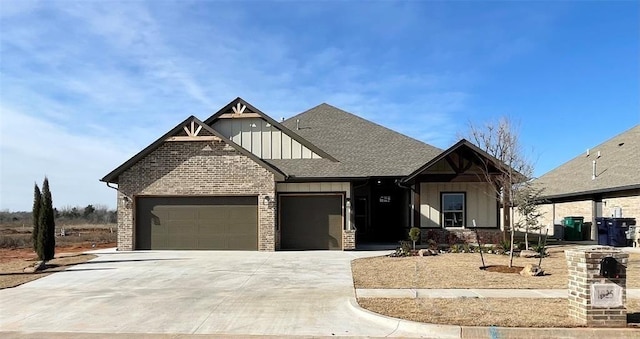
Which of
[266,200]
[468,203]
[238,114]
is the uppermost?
[238,114]

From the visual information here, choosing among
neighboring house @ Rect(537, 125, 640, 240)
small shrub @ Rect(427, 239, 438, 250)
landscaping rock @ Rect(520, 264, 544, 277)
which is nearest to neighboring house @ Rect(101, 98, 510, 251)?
small shrub @ Rect(427, 239, 438, 250)

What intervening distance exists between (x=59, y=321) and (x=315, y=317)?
4.32 m

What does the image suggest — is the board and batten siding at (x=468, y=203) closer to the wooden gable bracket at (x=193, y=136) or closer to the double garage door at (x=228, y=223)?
the double garage door at (x=228, y=223)

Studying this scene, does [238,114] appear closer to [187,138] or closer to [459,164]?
[187,138]

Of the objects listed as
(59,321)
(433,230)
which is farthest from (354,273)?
(433,230)

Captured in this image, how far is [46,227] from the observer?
57.7ft

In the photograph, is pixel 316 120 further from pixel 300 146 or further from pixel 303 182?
pixel 303 182

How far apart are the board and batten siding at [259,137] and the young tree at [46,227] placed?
7274 mm

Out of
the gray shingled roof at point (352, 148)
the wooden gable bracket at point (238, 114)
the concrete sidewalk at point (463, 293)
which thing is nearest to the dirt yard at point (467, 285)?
the concrete sidewalk at point (463, 293)

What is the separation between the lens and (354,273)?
14.0m

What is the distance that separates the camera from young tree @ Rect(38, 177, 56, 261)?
1731 centimetres

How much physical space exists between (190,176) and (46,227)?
17.9ft

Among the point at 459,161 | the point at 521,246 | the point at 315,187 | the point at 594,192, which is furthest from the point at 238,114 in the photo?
the point at 594,192

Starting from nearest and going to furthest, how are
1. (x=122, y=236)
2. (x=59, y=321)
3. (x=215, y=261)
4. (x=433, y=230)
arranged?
(x=59, y=321)
(x=215, y=261)
(x=122, y=236)
(x=433, y=230)
